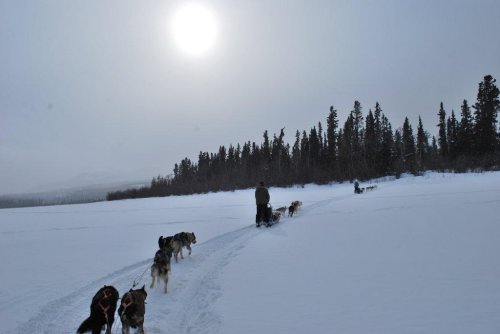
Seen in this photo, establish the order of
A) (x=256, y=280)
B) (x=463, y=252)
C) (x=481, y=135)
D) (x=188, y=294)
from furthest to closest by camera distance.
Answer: (x=481, y=135) → (x=463, y=252) → (x=256, y=280) → (x=188, y=294)

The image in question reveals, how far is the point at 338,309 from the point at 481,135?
50.0 meters

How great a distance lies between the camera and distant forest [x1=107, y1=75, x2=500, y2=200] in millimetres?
43281

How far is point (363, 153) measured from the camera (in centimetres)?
5594

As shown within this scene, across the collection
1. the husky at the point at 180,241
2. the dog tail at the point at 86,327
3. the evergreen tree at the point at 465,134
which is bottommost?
the dog tail at the point at 86,327

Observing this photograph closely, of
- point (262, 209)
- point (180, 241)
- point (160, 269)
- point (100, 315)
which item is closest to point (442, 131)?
point (262, 209)

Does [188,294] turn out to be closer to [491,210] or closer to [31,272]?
[31,272]

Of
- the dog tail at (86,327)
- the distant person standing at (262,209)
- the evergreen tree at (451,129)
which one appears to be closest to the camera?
the dog tail at (86,327)

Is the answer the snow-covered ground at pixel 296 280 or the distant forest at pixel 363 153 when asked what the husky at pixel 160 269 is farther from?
the distant forest at pixel 363 153

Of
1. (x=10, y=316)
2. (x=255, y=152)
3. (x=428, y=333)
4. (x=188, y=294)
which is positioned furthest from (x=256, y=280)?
(x=255, y=152)

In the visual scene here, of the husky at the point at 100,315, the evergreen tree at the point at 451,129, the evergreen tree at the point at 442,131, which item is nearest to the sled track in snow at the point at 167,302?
the husky at the point at 100,315

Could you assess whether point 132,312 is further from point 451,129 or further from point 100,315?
point 451,129

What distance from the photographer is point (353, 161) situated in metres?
53.2

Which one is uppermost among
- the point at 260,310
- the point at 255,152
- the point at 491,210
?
the point at 255,152

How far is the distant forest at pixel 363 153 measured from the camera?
4328 cm
